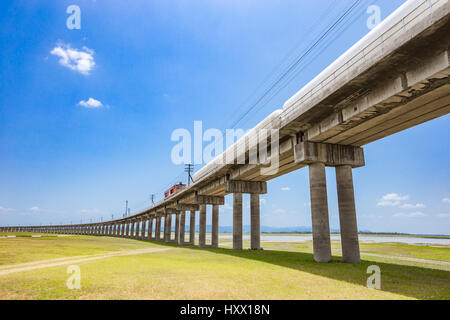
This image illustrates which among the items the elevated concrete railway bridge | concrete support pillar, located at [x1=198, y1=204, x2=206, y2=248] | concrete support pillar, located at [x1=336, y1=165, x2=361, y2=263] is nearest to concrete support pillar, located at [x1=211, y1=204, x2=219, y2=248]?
concrete support pillar, located at [x1=198, y1=204, x2=206, y2=248]

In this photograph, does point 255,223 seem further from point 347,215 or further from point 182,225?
point 182,225

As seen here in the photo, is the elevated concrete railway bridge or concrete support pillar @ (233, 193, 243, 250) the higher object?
the elevated concrete railway bridge

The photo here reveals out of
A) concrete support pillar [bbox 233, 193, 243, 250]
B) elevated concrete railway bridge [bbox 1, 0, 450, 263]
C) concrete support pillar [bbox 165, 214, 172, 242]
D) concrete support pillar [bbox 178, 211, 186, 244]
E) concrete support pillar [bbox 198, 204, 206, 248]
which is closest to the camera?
elevated concrete railway bridge [bbox 1, 0, 450, 263]

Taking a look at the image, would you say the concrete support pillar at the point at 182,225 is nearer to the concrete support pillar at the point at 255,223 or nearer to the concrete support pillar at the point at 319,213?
the concrete support pillar at the point at 255,223

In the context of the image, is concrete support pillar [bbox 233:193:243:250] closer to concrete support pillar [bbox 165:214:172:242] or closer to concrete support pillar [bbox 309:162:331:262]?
concrete support pillar [bbox 309:162:331:262]

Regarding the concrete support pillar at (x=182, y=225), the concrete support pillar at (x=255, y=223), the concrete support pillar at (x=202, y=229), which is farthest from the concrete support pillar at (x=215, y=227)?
the concrete support pillar at (x=255, y=223)

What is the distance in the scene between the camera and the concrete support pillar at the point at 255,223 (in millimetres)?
36531

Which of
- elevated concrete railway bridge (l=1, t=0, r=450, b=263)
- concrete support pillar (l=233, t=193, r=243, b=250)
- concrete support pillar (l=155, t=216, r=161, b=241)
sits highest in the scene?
elevated concrete railway bridge (l=1, t=0, r=450, b=263)

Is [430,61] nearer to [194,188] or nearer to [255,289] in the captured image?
[255,289]

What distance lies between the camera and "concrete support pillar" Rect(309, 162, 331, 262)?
66.9 ft

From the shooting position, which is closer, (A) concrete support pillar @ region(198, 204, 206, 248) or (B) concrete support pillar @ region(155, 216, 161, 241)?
(A) concrete support pillar @ region(198, 204, 206, 248)

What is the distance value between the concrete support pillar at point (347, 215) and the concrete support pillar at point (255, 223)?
16.6 meters

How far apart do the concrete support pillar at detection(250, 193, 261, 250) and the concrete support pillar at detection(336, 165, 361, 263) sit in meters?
16.6
